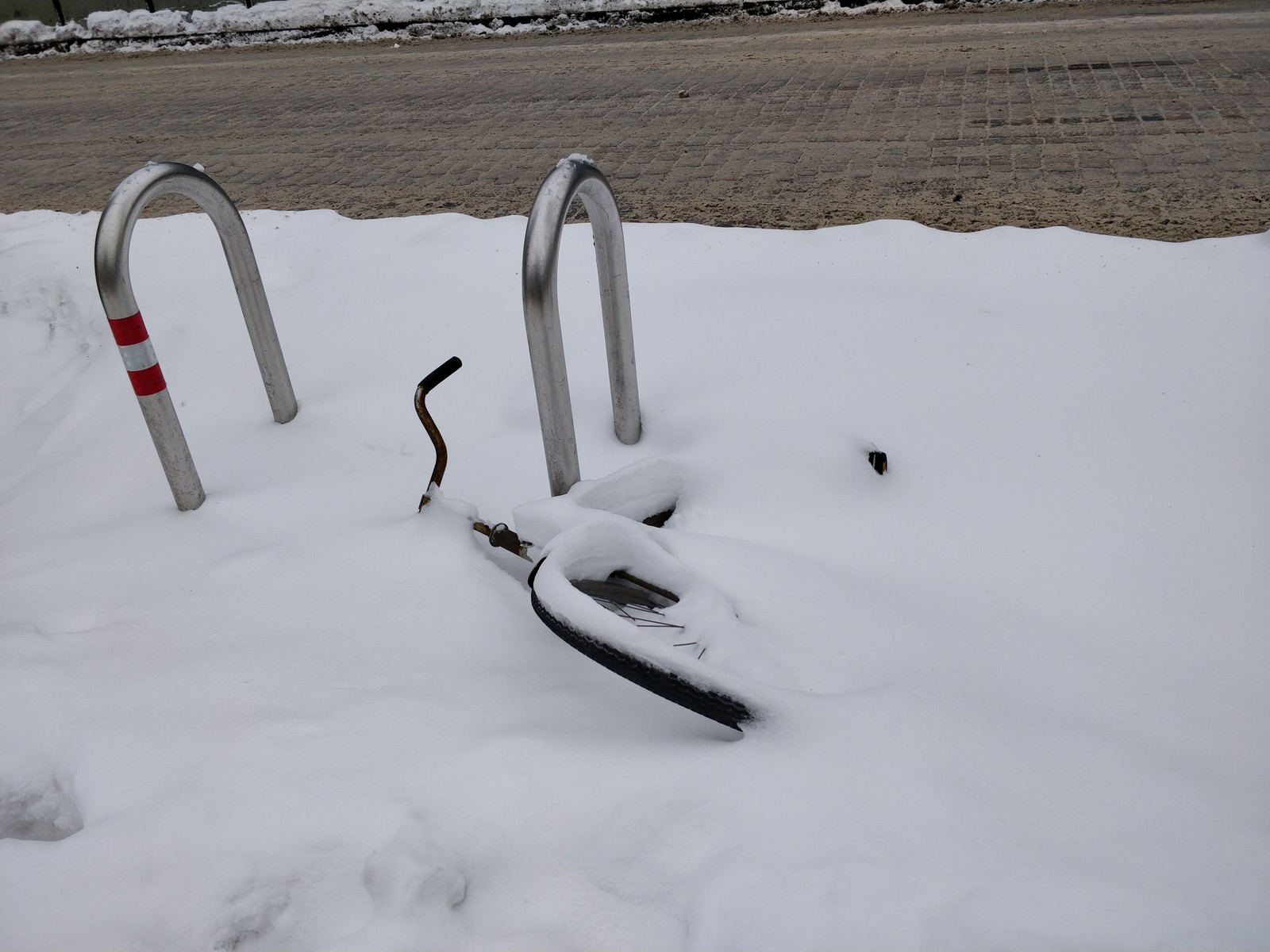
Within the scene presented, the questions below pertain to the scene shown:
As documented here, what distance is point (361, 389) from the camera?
332 centimetres

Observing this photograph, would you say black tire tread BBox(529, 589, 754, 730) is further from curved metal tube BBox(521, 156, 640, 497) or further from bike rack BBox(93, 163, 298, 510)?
bike rack BBox(93, 163, 298, 510)

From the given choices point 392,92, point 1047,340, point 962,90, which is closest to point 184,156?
point 392,92

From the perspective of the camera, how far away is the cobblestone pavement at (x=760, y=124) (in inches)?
191

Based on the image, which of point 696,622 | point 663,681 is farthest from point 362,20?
point 663,681

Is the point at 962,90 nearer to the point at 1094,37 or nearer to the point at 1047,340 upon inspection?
the point at 1094,37

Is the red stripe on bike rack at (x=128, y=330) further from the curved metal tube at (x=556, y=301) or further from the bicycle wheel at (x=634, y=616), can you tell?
the bicycle wheel at (x=634, y=616)

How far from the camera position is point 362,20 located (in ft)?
39.8

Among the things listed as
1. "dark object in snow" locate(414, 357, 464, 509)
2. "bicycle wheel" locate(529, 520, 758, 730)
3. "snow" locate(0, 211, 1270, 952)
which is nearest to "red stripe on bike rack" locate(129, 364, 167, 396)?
"snow" locate(0, 211, 1270, 952)

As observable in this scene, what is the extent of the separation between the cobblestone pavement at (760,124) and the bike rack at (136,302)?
2.42 meters

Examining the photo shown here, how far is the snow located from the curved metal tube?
0.51 ft

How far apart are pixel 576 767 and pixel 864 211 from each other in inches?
142

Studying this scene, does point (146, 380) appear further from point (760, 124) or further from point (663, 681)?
point (760, 124)

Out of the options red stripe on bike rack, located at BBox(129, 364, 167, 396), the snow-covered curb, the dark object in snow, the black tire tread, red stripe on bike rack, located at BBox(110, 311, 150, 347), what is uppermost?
the snow-covered curb

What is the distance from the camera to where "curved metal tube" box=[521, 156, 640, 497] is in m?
2.26
